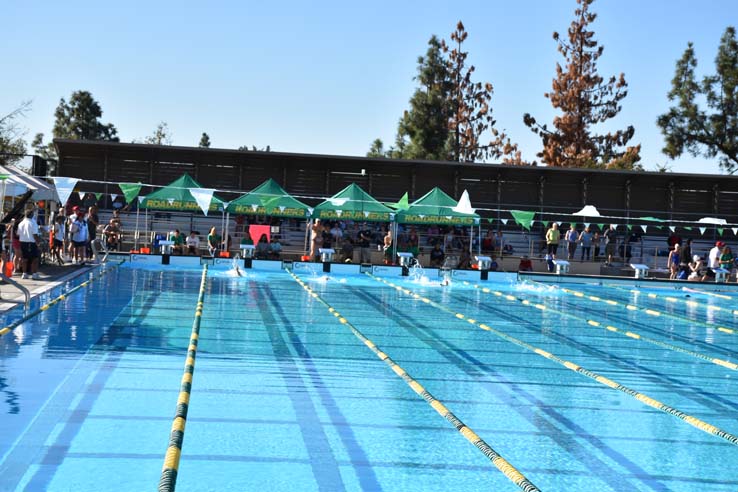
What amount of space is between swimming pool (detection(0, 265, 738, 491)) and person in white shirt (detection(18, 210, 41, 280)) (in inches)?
60.7

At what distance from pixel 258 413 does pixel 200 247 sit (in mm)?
21893

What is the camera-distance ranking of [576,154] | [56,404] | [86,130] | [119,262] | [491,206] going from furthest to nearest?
1. [86,130]
2. [576,154]
3. [491,206]
4. [119,262]
5. [56,404]

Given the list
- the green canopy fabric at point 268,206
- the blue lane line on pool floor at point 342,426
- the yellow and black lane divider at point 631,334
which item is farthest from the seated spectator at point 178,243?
the blue lane line on pool floor at point 342,426

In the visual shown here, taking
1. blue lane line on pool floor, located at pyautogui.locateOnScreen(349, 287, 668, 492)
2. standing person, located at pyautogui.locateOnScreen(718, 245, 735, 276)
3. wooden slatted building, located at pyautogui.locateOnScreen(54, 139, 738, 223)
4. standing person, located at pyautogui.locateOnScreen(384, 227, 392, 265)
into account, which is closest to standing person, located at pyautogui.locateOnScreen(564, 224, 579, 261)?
wooden slatted building, located at pyautogui.locateOnScreen(54, 139, 738, 223)

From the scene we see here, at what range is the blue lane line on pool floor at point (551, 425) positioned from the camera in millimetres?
6387

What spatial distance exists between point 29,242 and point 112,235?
10.9 metres

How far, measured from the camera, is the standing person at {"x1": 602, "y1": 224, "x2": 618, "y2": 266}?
1167 inches

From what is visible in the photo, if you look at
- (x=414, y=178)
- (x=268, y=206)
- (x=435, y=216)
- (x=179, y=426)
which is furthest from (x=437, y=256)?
(x=179, y=426)

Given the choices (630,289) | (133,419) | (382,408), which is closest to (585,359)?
(382,408)

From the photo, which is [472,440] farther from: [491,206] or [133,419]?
[491,206]

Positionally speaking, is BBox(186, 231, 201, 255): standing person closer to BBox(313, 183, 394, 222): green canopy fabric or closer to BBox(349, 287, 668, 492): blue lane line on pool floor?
BBox(313, 183, 394, 222): green canopy fabric

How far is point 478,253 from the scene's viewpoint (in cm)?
2872

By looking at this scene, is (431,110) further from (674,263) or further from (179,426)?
(179,426)

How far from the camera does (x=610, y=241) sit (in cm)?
3130
